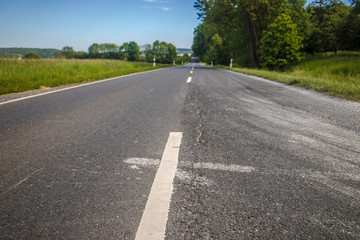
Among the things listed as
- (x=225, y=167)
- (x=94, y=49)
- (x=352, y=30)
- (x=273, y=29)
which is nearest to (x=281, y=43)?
(x=273, y=29)

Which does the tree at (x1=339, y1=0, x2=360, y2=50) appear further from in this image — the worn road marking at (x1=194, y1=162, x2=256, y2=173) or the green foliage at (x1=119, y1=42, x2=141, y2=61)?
the green foliage at (x1=119, y1=42, x2=141, y2=61)

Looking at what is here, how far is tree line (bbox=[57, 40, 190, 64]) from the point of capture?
337 ft

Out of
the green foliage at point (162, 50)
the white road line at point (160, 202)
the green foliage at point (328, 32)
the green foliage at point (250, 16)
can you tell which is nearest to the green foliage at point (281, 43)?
the green foliage at point (250, 16)

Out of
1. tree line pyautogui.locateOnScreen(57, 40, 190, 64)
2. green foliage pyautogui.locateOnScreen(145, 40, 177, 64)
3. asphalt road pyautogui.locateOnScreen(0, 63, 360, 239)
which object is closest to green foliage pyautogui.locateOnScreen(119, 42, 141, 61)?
tree line pyautogui.locateOnScreen(57, 40, 190, 64)

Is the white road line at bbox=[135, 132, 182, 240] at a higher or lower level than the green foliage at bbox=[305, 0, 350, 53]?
lower

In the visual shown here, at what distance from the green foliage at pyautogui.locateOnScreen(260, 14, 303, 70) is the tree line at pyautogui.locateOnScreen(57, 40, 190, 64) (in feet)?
244

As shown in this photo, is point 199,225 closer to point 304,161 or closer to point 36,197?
point 36,197

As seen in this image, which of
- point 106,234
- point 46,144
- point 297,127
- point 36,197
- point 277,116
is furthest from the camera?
point 277,116

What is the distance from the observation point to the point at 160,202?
1405mm

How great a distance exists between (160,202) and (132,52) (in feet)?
397

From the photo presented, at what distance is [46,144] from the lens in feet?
7.89

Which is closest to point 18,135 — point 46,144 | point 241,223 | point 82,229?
point 46,144

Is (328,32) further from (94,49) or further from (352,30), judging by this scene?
(94,49)

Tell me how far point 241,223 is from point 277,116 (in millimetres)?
2752
